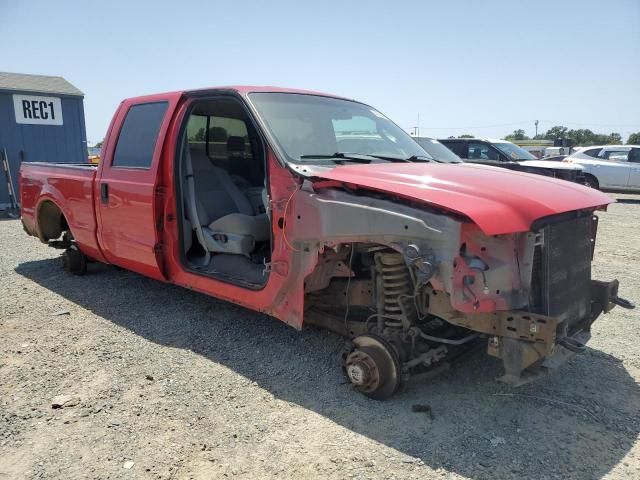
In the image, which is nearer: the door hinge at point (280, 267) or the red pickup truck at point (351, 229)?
the red pickup truck at point (351, 229)

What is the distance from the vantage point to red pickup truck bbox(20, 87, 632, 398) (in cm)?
280

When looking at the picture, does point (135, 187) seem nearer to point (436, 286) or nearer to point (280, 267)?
point (280, 267)

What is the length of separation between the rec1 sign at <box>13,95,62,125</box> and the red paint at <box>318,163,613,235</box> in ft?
37.8

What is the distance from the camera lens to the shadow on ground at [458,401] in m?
2.71

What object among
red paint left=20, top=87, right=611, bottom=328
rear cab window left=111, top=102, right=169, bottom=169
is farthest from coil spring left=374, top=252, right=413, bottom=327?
rear cab window left=111, top=102, right=169, bottom=169

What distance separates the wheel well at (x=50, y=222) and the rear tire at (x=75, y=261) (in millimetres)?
347

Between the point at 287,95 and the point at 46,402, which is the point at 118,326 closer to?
the point at 46,402

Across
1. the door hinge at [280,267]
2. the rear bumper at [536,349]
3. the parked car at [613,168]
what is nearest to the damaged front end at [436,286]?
the rear bumper at [536,349]

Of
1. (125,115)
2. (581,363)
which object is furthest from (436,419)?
(125,115)

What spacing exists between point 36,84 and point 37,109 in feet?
2.55

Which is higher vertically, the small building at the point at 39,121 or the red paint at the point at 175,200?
the small building at the point at 39,121

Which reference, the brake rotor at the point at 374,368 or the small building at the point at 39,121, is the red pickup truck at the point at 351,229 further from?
the small building at the point at 39,121

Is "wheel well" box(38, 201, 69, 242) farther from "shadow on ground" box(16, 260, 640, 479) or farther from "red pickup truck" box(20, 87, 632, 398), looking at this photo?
"shadow on ground" box(16, 260, 640, 479)

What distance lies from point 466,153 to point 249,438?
450 inches
